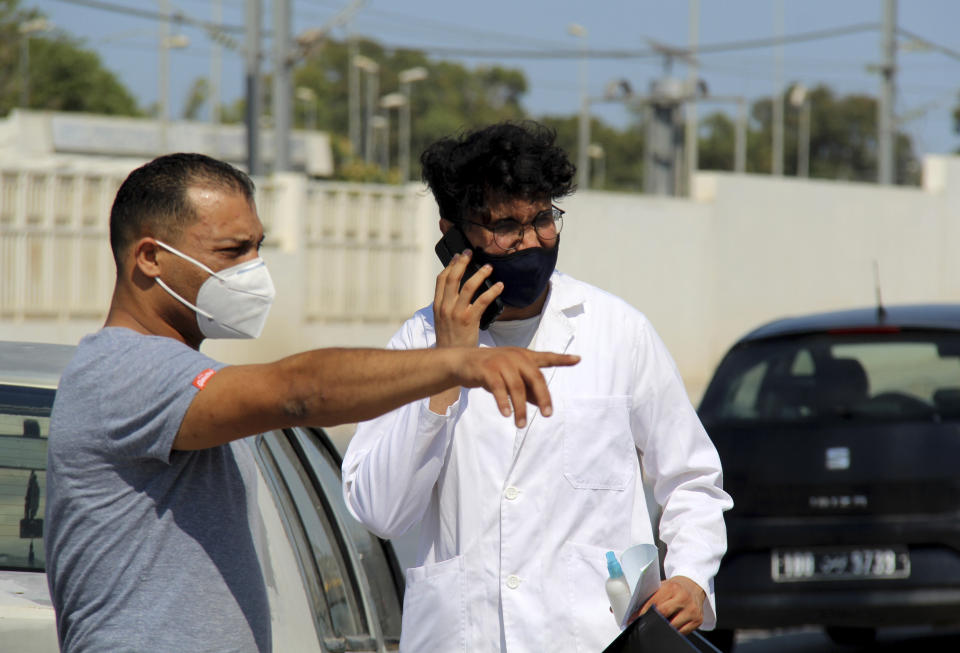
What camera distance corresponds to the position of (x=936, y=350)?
6.04 metres

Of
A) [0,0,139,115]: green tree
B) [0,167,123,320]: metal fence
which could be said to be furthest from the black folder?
[0,0,139,115]: green tree

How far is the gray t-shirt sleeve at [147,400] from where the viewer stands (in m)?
2.06

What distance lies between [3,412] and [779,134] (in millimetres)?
55588

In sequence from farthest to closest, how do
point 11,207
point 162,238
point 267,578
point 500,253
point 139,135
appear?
1. point 139,135
2. point 11,207
3. point 267,578
4. point 500,253
5. point 162,238

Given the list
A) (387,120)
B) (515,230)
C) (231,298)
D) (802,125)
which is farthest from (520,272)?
(387,120)

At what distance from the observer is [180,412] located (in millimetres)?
2047

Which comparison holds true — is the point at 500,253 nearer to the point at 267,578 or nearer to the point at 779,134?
the point at 267,578

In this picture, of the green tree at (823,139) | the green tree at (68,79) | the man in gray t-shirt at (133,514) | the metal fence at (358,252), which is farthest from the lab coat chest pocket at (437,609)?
Answer: the green tree at (823,139)

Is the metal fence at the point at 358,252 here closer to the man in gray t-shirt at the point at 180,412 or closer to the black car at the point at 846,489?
the black car at the point at 846,489

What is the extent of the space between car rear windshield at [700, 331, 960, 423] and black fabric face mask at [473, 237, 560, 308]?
3.62 m

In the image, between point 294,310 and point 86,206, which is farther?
point 294,310

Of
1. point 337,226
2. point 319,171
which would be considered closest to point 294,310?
point 337,226

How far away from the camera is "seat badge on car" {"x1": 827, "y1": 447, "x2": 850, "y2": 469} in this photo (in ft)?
18.9

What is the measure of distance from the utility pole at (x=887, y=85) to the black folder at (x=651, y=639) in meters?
27.9
